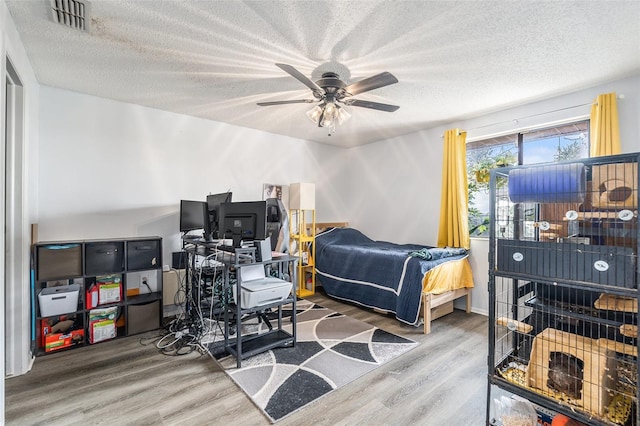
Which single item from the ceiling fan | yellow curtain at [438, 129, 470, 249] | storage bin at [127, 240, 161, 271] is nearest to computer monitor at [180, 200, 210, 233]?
storage bin at [127, 240, 161, 271]

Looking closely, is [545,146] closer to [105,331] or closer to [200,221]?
[200,221]

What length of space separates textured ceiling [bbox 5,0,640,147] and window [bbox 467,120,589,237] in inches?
17.5

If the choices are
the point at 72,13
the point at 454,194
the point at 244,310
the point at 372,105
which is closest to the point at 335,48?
the point at 372,105

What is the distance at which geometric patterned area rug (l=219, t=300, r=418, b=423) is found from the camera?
6.40 feet

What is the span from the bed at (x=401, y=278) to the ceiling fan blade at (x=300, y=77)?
6.58 ft

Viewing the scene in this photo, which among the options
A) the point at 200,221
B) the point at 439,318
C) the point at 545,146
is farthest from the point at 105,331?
the point at 545,146

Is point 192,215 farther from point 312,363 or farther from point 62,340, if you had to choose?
point 312,363

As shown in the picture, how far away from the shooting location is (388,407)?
1860 millimetres

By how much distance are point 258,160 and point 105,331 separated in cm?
275

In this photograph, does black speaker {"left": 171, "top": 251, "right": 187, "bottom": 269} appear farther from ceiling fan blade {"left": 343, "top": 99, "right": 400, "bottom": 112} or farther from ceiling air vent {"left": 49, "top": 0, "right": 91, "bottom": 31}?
ceiling fan blade {"left": 343, "top": 99, "right": 400, "bottom": 112}

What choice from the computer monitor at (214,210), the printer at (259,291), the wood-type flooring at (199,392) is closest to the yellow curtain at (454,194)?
the wood-type flooring at (199,392)

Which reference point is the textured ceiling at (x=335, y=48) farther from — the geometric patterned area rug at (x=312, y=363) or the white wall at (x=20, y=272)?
the geometric patterned area rug at (x=312, y=363)

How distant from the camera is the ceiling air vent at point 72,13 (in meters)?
1.71

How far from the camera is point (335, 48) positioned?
214 cm
